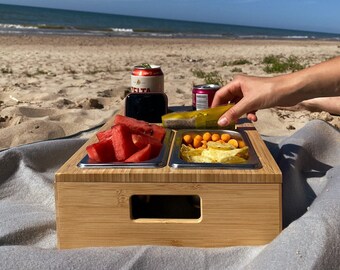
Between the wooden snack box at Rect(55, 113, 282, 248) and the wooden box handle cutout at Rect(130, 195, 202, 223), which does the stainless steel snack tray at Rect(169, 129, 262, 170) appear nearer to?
the wooden snack box at Rect(55, 113, 282, 248)

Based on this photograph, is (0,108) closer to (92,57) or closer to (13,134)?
(13,134)

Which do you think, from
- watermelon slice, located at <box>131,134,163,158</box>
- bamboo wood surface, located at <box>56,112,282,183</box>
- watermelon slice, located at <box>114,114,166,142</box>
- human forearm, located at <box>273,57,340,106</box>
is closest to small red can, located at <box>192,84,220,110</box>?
watermelon slice, located at <box>114,114,166,142</box>

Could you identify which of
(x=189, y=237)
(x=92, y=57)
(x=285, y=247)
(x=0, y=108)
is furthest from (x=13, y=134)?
(x=92, y=57)

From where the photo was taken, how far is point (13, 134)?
3.22m

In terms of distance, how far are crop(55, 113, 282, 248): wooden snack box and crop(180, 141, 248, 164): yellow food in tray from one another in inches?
4.3

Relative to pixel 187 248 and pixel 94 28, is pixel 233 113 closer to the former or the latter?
pixel 187 248

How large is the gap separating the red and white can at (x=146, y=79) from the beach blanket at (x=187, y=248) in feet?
1.51

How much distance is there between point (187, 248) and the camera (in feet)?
5.41

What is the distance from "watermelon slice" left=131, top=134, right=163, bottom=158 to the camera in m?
1.83

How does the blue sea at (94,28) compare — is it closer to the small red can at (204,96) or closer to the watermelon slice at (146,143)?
the small red can at (204,96)

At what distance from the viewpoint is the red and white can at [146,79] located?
8.70 ft

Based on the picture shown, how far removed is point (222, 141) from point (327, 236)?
0.67m

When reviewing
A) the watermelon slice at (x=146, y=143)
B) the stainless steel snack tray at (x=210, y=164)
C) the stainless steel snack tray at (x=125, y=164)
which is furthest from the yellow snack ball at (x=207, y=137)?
the stainless steel snack tray at (x=125, y=164)

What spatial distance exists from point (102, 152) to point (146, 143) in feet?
0.60
